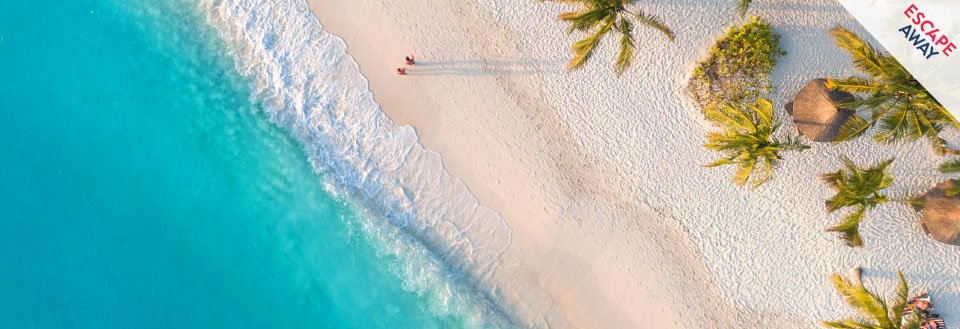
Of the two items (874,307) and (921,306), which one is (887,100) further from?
(921,306)

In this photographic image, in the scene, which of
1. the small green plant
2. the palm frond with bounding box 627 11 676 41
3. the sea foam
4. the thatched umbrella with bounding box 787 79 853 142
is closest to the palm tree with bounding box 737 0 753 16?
the small green plant

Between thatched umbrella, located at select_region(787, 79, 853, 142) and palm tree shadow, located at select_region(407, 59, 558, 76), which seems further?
palm tree shadow, located at select_region(407, 59, 558, 76)

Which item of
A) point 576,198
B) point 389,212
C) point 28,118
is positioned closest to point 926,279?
point 576,198

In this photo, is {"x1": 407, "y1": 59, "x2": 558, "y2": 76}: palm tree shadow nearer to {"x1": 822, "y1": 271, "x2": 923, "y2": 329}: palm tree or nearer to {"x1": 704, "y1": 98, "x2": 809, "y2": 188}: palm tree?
{"x1": 704, "y1": 98, "x2": 809, "y2": 188}: palm tree

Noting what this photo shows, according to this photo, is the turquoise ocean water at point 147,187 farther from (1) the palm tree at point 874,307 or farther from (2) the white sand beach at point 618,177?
(1) the palm tree at point 874,307

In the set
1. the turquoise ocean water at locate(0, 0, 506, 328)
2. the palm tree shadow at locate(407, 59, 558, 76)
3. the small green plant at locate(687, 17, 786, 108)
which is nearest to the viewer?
the small green plant at locate(687, 17, 786, 108)

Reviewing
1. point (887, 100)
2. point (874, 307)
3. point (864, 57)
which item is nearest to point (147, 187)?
point (864, 57)
